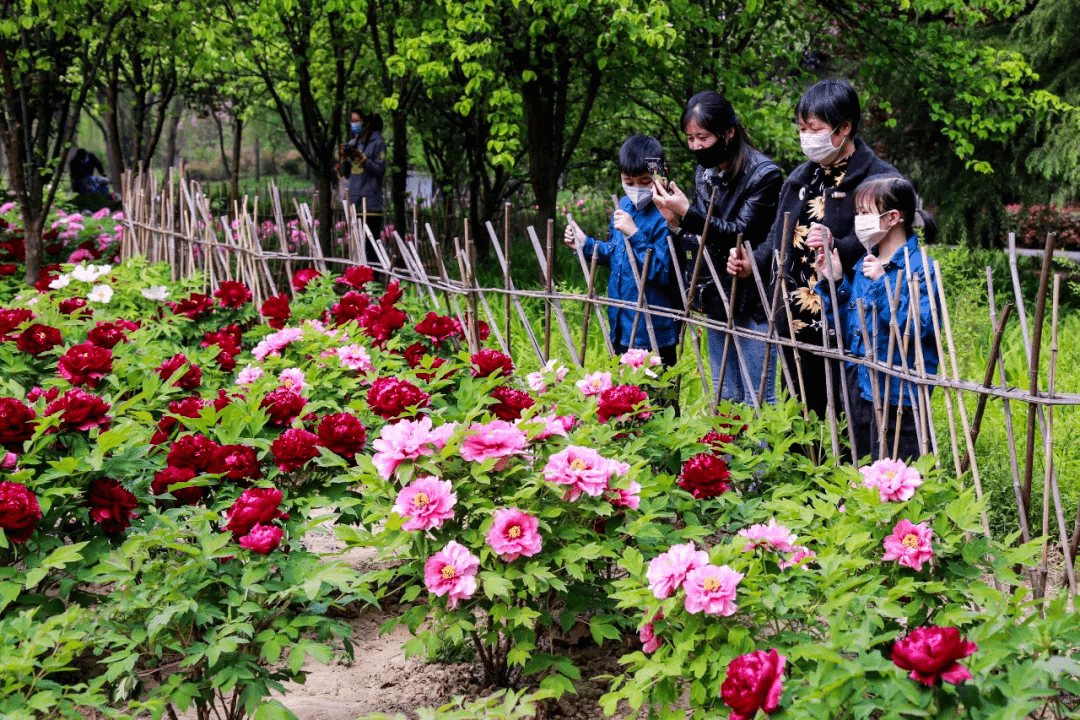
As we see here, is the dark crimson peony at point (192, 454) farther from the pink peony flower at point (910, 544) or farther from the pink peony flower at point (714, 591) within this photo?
the pink peony flower at point (910, 544)

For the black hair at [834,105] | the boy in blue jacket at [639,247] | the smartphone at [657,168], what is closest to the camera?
the black hair at [834,105]

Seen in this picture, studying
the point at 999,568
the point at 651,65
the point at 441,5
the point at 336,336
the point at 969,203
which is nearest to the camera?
the point at 999,568

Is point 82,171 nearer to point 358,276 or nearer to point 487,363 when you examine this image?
point 358,276

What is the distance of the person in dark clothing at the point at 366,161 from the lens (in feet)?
26.9

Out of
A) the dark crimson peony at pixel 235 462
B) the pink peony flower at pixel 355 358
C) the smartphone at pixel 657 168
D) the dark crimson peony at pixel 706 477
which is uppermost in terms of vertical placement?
the smartphone at pixel 657 168

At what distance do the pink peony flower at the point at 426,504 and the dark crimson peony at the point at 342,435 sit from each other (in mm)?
361

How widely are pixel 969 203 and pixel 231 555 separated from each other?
8.66 meters

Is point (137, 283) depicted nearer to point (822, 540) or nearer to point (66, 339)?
point (66, 339)

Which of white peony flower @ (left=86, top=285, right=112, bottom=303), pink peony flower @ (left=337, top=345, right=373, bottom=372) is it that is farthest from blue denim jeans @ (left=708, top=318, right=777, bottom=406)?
white peony flower @ (left=86, top=285, right=112, bottom=303)

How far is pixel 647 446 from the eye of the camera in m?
2.54

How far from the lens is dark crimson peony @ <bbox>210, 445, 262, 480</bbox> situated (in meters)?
2.22

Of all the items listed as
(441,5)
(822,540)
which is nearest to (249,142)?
(441,5)

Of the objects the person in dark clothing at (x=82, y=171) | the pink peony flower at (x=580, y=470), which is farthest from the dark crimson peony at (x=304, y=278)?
the person in dark clothing at (x=82, y=171)

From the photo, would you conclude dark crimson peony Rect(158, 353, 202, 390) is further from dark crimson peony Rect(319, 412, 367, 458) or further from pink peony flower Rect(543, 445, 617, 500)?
pink peony flower Rect(543, 445, 617, 500)
